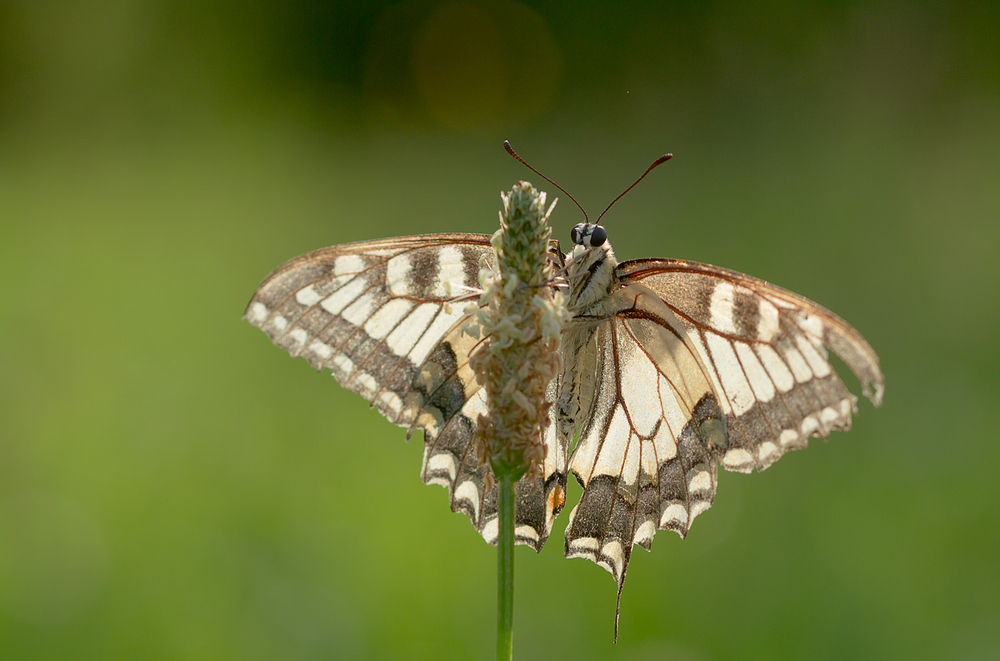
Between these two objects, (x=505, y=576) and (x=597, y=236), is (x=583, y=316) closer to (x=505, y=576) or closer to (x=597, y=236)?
(x=597, y=236)

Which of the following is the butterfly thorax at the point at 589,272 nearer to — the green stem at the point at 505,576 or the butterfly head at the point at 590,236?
the butterfly head at the point at 590,236

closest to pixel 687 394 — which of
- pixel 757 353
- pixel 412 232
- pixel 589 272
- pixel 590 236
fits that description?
pixel 757 353

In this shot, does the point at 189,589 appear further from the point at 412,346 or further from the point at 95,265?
the point at 95,265

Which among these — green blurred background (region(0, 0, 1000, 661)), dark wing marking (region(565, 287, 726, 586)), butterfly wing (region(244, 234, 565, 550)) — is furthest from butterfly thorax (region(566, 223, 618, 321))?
green blurred background (region(0, 0, 1000, 661))

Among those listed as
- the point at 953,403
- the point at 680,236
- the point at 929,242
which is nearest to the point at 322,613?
the point at 953,403

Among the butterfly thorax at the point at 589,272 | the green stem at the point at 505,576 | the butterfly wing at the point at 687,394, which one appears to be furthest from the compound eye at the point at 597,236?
the green stem at the point at 505,576

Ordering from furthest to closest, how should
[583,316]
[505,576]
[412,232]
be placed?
[412,232], [583,316], [505,576]

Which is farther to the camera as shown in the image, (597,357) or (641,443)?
(641,443)
